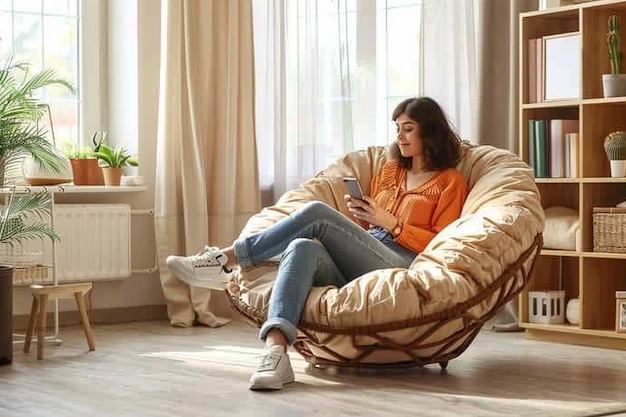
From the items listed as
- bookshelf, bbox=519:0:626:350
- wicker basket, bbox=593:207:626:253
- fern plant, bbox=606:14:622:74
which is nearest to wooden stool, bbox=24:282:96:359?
bookshelf, bbox=519:0:626:350

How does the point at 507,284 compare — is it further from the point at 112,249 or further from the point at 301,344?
the point at 112,249

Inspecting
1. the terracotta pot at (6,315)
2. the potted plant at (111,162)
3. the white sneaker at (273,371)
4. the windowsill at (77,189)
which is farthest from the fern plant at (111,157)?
the white sneaker at (273,371)

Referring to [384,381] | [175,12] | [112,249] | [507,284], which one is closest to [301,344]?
[384,381]

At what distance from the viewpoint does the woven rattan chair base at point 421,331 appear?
12.5 feet

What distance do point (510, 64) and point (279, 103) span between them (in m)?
1.25

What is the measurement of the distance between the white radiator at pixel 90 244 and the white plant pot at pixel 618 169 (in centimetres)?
236

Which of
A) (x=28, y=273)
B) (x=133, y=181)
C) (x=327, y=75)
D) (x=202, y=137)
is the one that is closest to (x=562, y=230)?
(x=327, y=75)

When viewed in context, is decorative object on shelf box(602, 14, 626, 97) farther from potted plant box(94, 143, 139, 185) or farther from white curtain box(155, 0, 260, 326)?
potted plant box(94, 143, 139, 185)

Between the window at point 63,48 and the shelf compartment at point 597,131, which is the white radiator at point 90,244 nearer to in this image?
the window at point 63,48

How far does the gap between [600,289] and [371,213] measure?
1.28m

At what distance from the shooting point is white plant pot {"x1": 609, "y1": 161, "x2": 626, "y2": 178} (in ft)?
15.6

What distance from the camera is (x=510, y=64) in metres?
5.38

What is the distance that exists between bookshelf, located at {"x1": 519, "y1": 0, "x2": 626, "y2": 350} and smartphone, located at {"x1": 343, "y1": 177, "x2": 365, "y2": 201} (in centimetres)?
110

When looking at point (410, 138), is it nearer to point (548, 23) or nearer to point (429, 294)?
point (429, 294)
